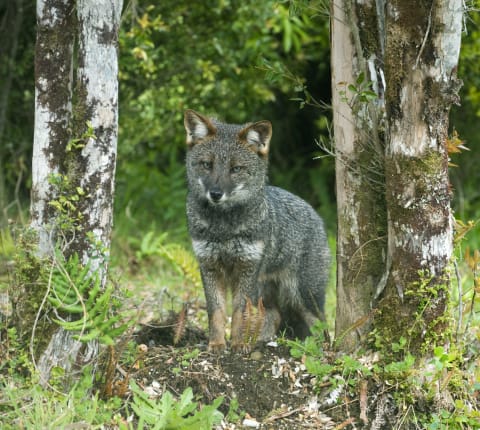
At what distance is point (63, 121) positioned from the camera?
533cm

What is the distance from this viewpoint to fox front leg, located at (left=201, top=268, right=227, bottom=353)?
6070 mm

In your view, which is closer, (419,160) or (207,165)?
(419,160)

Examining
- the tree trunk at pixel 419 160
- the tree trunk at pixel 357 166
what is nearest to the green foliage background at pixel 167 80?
the tree trunk at pixel 357 166

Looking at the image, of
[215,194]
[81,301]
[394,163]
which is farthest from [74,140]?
[394,163]

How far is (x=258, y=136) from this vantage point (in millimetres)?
6363

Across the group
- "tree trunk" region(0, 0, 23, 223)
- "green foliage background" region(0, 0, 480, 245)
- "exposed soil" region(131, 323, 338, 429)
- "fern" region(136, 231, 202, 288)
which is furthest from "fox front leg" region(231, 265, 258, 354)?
"tree trunk" region(0, 0, 23, 223)

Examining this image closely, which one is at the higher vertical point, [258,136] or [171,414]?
[258,136]

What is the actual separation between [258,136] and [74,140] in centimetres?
173

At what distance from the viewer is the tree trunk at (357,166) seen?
5426 millimetres

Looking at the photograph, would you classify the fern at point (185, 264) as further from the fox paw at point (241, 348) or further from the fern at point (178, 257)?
the fox paw at point (241, 348)

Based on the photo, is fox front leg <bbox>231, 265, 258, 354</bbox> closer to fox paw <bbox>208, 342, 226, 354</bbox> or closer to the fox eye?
fox paw <bbox>208, 342, 226, 354</bbox>

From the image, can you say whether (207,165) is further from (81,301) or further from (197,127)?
(81,301)

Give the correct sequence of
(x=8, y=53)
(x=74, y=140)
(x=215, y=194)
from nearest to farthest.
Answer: (x=74, y=140) → (x=215, y=194) → (x=8, y=53)

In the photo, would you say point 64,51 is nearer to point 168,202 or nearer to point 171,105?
point 171,105
